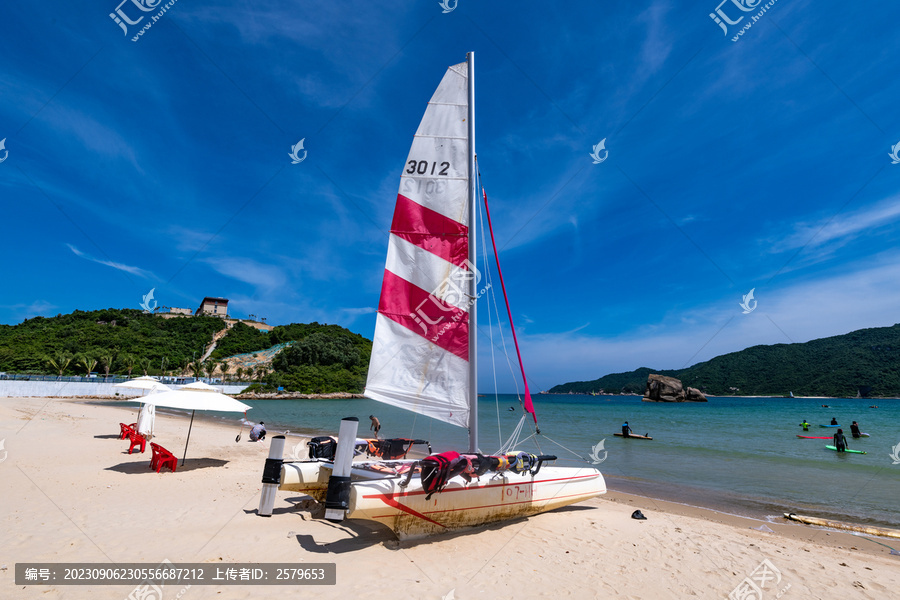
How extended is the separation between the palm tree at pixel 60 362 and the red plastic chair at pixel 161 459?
57.0m

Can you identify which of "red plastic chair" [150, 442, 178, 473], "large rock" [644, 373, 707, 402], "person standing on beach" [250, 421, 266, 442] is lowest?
"large rock" [644, 373, 707, 402]

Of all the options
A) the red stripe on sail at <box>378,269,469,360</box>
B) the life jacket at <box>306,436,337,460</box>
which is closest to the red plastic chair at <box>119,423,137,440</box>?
the life jacket at <box>306,436,337,460</box>

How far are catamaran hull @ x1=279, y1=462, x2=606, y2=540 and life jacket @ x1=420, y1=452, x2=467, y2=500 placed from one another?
171 mm

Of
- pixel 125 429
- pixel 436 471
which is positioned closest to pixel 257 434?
pixel 125 429

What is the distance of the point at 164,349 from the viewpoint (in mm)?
66562

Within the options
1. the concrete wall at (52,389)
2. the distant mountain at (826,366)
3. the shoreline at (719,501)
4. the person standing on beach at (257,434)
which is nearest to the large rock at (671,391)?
the distant mountain at (826,366)

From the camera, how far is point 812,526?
7.66 metres

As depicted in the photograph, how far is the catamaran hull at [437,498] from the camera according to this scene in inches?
182

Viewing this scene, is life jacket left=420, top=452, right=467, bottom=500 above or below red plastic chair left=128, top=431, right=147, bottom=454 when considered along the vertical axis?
above

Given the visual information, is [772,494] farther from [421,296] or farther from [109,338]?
[109,338]

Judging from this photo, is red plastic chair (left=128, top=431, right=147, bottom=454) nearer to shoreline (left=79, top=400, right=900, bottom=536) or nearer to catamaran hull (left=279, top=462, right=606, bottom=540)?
shoreline (left=79, top=400, right=900, bottom=536)

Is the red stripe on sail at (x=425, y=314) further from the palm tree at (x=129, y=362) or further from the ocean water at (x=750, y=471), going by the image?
the palm tree at (x=129, y=362)

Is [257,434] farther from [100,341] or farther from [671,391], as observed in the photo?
[671,391]

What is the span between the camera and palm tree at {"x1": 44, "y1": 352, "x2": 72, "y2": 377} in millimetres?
48419
